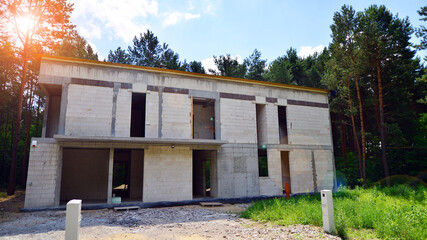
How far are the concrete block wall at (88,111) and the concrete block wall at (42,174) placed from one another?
44.7 inches

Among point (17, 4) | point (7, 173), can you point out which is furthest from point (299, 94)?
point (7, 173)

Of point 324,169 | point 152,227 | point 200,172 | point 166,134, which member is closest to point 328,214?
point 152,227

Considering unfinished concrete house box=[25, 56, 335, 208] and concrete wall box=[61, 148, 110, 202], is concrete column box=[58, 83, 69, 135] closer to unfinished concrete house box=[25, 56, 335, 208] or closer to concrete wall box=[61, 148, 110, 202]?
unfinished concrete house box=[25, 56, 335, 208]

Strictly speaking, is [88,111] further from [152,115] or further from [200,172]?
[200,172]

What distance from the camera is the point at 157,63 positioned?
102 ft

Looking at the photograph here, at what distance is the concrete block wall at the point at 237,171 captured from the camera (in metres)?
14.6

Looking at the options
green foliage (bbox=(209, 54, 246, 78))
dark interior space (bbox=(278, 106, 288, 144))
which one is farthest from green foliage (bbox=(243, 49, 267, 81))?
dark interior space (bbox=(278, 106, 288, 144))

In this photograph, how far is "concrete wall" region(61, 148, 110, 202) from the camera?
51.5 feet

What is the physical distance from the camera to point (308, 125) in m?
17.6

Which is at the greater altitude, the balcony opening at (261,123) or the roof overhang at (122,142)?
the balcony opening at (261,123)

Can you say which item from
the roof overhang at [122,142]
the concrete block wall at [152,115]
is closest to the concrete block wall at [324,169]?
the roof overhang at [122,142]

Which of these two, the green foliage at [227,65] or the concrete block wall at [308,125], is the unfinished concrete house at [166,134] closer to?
the concrete block wall at [308,125]

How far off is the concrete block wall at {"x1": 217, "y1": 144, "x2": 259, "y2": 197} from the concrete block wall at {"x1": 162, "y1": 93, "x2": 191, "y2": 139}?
2571 millimetres

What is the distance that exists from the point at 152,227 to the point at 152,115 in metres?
6.90
